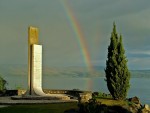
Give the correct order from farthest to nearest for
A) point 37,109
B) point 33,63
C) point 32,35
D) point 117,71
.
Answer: point 117,71
point 32,35
point 33,63
point 37,109

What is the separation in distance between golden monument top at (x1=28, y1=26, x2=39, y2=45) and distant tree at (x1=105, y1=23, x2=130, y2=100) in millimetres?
10368

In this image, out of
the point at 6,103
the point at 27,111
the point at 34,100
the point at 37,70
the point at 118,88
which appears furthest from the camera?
the point at 118,88

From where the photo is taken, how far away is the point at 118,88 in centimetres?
4544

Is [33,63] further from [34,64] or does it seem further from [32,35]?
[32,35]

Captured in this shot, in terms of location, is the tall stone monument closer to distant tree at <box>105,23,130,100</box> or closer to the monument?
the monument

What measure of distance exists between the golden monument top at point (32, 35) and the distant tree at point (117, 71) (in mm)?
10368

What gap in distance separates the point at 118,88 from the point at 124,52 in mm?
4805

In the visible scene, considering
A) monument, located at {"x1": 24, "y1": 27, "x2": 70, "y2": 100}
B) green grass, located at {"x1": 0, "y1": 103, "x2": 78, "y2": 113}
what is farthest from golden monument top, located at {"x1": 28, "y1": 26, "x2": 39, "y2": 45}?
green grass, located at {"x1": 0, "y1": 103, "x2": 78, "y2": 113}

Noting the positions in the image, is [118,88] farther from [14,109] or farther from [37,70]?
[14,109]

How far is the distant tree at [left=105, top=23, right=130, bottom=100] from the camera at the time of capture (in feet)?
149

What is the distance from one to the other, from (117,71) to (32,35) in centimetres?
1203

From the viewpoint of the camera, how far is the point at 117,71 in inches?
1790

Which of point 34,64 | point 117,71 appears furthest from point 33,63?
point 117,71

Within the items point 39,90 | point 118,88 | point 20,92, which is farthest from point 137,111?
point 20,92
